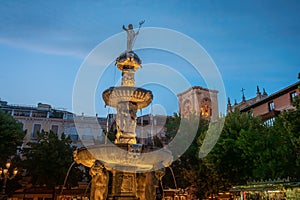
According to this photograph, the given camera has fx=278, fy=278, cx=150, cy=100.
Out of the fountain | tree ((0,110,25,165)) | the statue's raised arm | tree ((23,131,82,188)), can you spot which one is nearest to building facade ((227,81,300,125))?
tree ((23,131,82,188))

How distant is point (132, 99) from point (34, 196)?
2281 cm

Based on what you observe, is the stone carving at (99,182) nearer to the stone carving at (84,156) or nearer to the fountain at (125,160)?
the fountain at (125,160)

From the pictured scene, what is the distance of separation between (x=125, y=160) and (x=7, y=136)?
50.8ft

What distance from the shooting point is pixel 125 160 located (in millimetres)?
8656

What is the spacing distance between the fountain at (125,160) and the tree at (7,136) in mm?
12979

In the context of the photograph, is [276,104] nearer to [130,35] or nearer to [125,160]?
[130,35]

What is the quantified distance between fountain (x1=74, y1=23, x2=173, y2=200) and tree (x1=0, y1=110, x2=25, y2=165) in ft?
42.6

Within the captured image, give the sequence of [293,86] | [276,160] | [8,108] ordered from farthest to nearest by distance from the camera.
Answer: [8,108] → [293,86] → [276,160]

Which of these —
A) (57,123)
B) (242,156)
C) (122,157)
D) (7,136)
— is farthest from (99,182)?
(57,123)

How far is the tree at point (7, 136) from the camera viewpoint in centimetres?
2006

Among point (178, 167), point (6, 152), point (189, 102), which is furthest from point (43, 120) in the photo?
point (189, 102)

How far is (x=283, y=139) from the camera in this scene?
14531 mm

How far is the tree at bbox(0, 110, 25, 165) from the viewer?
65.8 ft

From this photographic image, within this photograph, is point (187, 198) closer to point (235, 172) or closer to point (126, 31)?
point (235, 172)
